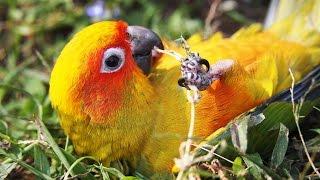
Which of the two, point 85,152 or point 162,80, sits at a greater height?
point 162,80

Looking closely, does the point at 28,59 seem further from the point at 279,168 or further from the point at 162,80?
the point at 279,168

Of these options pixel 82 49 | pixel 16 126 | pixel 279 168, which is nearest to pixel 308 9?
pixel 279 168

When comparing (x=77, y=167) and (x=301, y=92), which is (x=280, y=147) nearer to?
(x=301, y=92)

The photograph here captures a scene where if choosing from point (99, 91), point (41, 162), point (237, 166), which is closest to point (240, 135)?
point (237, 166)

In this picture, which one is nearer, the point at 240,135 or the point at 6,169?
the point at 240,135

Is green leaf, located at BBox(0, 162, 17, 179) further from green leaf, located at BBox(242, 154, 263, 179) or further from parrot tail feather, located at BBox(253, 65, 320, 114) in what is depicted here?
parrot tail feather, located at BBox(253, 65, 320, 114)

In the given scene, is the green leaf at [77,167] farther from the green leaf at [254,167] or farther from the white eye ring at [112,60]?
the green leaf at [254,167]
